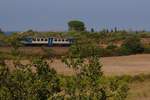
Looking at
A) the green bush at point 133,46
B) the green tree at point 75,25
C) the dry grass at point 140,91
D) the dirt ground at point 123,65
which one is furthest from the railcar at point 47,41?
the dry grass at point 140,91

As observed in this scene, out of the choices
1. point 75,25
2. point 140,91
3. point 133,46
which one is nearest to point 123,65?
point 133,46

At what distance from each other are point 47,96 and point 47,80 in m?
0.35

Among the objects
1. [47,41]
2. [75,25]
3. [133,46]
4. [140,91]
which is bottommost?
[140,91]

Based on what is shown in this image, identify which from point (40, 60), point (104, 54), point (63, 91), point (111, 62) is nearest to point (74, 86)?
point (63, 91)

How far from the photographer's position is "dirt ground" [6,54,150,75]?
4309cm

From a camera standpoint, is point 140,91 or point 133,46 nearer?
point 140,91

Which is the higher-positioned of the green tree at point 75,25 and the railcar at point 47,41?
the green tree at point 75,25

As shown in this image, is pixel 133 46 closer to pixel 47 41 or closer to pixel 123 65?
pixel 47 41

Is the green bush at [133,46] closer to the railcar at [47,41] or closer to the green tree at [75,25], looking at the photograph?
the railcar at [47,41]

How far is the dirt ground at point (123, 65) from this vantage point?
141 feet

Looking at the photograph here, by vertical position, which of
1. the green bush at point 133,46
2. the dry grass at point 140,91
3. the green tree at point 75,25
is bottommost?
→ the dry grass at point 140,91

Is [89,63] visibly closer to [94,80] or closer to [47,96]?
[94,80]

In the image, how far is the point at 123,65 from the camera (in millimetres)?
52031

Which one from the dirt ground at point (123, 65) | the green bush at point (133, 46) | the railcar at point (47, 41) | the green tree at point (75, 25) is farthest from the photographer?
the green tree at point (75, 25)
